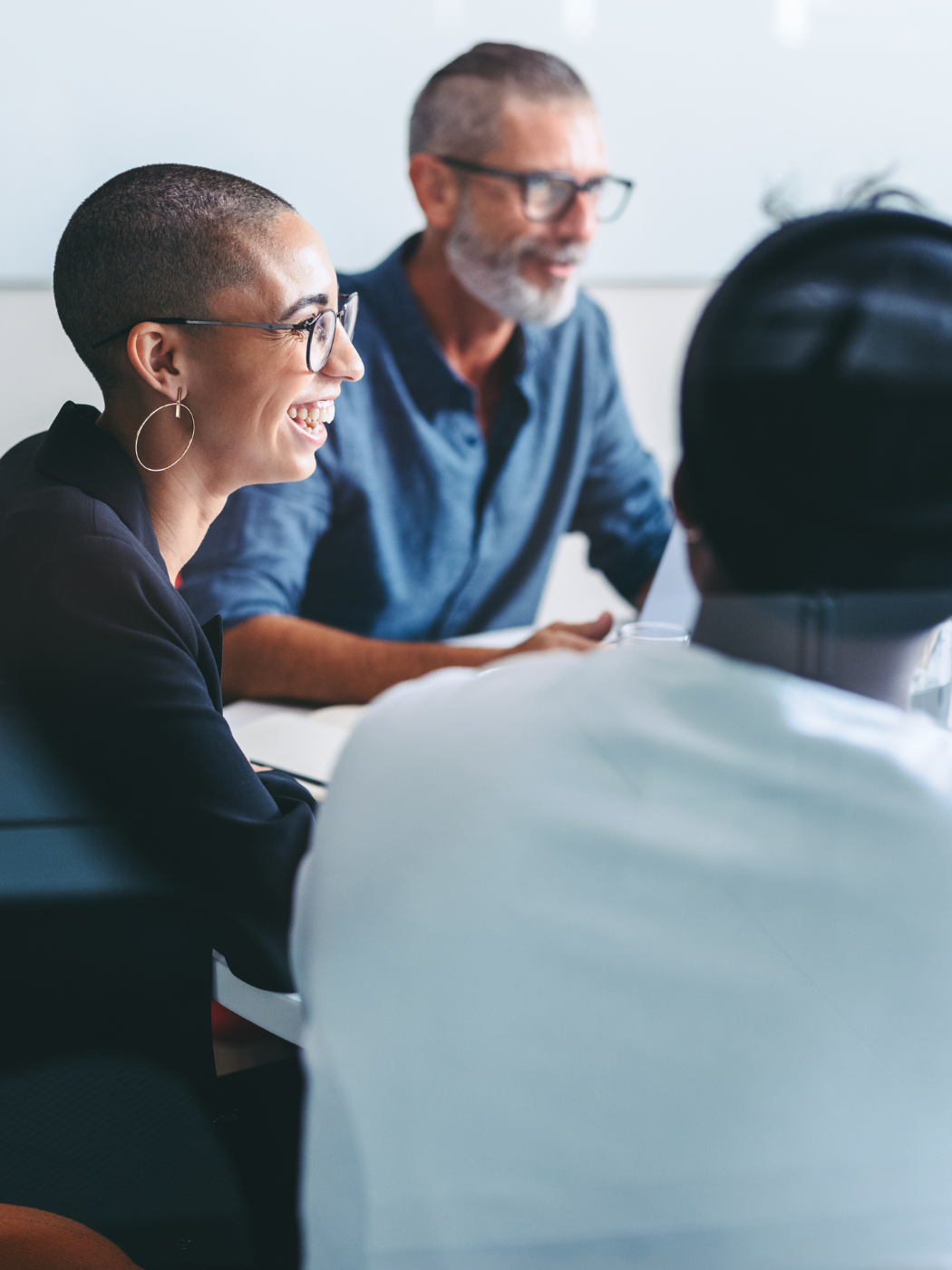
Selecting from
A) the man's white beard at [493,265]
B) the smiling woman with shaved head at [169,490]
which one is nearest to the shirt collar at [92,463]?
the smiling woman with shaved head at [169,490]

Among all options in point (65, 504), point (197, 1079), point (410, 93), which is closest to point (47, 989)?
point (197, 1079)

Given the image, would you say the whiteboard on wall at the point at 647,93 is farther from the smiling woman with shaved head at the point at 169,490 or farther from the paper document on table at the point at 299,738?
the paper document on table at the point at 299,738

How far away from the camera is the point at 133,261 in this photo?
0.65 m

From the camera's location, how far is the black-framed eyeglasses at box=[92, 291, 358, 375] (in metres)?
0.65

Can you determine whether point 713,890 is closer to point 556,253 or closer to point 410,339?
point 410,339

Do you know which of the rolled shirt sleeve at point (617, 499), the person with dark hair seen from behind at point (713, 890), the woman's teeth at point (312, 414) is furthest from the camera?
the rolled shirt sleeve at point (617, 499)

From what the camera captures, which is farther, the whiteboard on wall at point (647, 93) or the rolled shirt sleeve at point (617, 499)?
the rolled shirt sleeve at point (617, 499)

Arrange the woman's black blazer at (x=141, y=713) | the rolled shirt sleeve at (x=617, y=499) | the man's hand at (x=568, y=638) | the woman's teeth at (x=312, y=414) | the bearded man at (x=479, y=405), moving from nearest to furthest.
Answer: the woman's black blazer at (x=141, y=713)
the woman's teeth at (x=312, y=414)
the man's hand at (x=568, y=638)
the bearded man at (x=479, y=405)
the rolled shirt sleeve at (x=617, y=499)

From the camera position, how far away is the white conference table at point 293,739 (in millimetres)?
604

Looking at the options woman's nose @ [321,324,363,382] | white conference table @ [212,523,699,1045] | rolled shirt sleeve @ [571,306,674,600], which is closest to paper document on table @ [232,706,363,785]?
white conference table @ [212,523,699,1045]

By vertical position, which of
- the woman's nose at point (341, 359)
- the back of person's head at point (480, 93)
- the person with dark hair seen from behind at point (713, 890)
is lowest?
the person with dark hair seen from behind at point (713, 890)

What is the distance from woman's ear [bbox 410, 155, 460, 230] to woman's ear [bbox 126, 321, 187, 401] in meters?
0.76

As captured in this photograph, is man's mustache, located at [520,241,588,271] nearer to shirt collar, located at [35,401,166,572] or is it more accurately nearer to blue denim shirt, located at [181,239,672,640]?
blue denim shirt, located at [181,239,672,640]

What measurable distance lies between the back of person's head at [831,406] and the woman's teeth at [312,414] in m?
0.39
